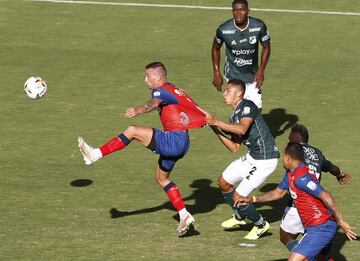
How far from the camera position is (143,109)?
1507cm

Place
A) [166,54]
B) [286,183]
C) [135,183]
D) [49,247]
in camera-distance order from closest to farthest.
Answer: [286,183]
[49,247]
[135,183]
[166,54]

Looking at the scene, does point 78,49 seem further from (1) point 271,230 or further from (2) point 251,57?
(1) point 271,230

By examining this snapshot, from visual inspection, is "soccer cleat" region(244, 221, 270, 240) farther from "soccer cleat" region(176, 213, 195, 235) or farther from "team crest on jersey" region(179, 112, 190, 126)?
"team crest on jersey" region(179, 112, 190, 126)

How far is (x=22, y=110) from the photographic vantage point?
22312 millimetres

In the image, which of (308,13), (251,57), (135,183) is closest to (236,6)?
(251,57)

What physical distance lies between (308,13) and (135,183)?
1183cm

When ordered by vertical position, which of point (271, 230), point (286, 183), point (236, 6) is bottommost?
point (271, 230)

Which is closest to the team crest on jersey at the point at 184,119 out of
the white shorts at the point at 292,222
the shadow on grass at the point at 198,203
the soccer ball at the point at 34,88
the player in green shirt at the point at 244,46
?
the shadow on grass at the point at 198,203

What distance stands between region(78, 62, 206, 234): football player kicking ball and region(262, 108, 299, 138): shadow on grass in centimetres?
567

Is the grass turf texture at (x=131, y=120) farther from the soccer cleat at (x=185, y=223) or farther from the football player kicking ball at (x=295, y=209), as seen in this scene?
the football player kicking ball at (x=295, y=209)

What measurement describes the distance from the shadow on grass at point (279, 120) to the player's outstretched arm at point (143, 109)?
6.22 metres

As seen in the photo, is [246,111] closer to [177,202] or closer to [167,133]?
[167,133]

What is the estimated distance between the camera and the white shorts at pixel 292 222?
14.0 meters

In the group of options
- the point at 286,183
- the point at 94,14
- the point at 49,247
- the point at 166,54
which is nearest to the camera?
the point at 286,183
